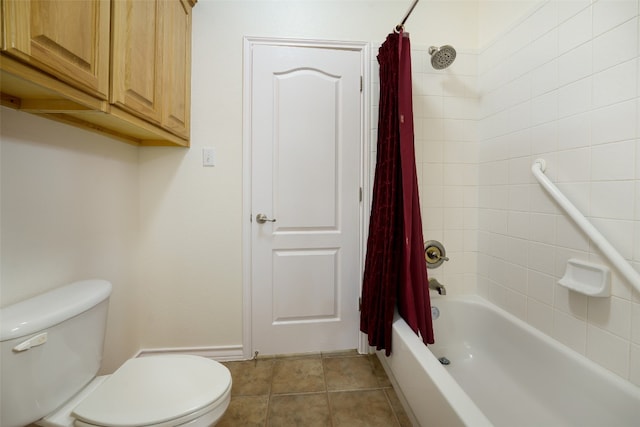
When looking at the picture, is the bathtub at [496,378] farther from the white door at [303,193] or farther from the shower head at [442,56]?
the shower head at [442,56]

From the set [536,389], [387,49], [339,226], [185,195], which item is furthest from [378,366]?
[387,49]

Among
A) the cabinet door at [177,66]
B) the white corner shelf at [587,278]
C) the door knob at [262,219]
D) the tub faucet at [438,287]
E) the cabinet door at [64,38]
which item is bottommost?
the tub faucet at [438,287]

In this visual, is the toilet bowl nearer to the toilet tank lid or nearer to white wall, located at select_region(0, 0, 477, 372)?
the toilet tank lid

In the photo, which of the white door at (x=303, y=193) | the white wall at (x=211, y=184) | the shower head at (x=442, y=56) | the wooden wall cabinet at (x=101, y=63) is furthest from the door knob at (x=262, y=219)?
the shower head at (x=442, y=56)

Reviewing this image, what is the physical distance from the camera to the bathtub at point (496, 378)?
88cm

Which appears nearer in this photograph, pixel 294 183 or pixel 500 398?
pixel 500 398

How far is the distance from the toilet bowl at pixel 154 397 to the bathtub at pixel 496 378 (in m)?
0.77

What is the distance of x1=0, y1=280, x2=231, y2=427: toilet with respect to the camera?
708 millimetres

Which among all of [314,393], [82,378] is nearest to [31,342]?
[82,378]

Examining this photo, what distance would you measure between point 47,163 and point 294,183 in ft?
3.53

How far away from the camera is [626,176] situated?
899mm

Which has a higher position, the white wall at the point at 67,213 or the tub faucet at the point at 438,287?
the white wall at the point at 67,213

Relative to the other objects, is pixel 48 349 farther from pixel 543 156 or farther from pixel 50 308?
pixel 543 156

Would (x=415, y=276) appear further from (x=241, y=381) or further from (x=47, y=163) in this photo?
(x=47, y=163)
